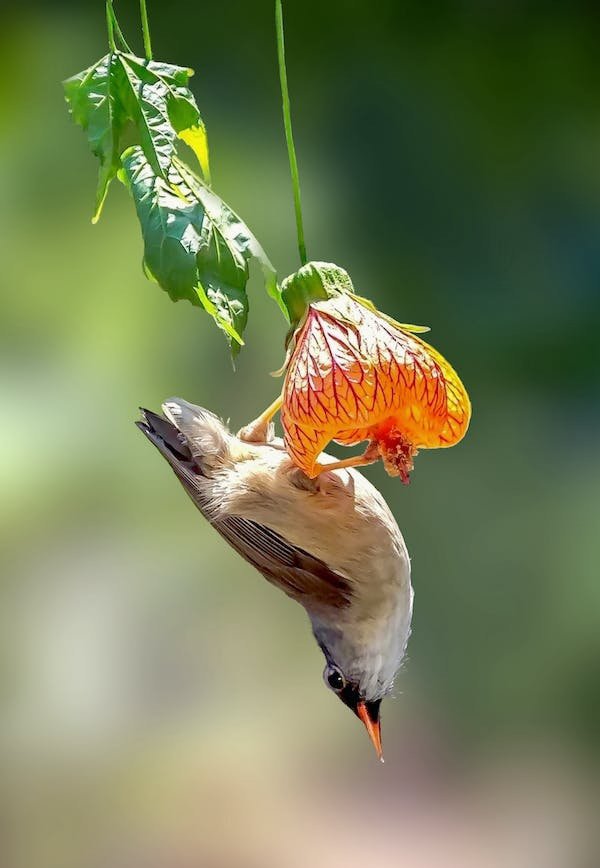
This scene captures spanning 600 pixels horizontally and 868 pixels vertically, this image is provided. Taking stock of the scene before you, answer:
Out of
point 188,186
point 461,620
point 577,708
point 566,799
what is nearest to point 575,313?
point 461,620

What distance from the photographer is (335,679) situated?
2.45 feet

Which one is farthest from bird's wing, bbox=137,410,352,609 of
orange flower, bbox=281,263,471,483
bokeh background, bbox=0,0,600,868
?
bokeh background, bbox=0,0,600,868

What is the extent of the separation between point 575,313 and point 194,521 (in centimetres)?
80

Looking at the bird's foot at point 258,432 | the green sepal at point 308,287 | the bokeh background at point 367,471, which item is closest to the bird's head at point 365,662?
the bird's foot at point 258,432

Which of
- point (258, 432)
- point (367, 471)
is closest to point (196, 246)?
point (258, 432)

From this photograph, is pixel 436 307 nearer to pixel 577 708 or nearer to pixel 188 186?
pixel 577 708

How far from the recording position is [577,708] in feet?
6.82

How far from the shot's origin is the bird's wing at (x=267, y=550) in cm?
69

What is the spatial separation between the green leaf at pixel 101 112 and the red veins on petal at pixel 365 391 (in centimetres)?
12

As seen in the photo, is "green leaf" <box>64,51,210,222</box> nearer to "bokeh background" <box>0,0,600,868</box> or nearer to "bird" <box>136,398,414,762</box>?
"bird" <box>136,398,414,762</box>

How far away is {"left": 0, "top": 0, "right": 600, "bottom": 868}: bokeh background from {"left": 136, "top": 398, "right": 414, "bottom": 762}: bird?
1.11 m

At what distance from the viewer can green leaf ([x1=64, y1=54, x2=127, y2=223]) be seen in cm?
54

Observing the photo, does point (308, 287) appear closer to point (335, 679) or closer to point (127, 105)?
point (127, 105)

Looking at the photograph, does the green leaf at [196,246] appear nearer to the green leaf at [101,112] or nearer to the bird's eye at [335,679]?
the green leaf at [101,112]
